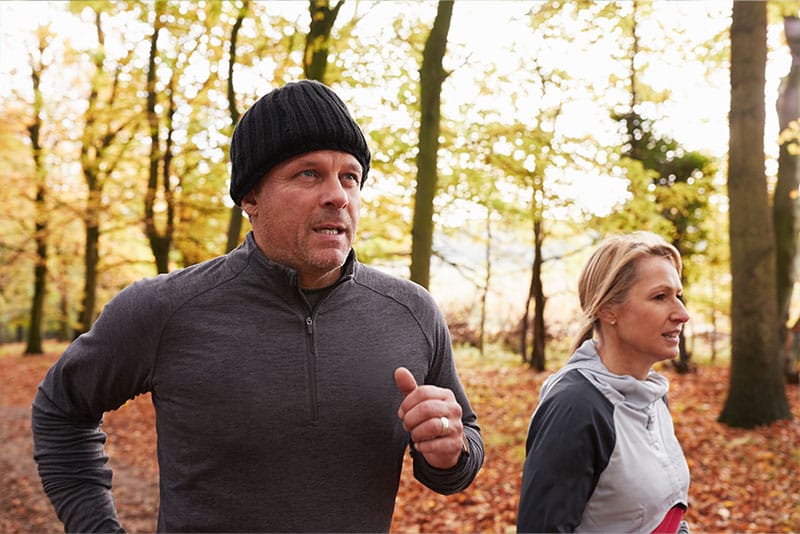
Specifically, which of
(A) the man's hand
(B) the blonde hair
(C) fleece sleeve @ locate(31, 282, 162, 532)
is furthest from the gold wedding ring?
(B) the blonde hair

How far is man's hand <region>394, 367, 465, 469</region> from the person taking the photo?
1804mm

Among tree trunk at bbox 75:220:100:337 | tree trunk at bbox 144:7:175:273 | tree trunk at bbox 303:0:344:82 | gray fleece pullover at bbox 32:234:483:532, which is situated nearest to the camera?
gray fleece pullover at bbox 32:234:483:532

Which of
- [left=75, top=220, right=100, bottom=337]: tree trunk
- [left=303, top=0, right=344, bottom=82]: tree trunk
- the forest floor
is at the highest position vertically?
[left=303, top=0, right=344, bottom=82]: tree trunk

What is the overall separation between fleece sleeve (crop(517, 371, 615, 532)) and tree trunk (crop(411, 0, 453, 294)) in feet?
17.2

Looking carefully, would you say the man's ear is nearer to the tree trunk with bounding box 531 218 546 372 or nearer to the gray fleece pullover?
the gray fleece pullover

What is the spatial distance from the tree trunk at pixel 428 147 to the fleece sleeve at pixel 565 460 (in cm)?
526

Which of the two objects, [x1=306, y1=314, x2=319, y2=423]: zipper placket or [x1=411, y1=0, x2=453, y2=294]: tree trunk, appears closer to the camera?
[x1=306, y1=314, x2=319, y2=423]: zipper placket

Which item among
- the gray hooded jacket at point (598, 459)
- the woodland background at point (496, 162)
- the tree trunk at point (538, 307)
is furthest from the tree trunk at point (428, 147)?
the tree trunk at point (538, 307)

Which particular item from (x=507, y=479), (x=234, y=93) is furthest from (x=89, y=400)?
(x=234, y=93)

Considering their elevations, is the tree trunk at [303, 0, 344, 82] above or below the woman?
above

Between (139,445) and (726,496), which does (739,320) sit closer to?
(726,496)

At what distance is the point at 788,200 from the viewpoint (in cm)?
1341

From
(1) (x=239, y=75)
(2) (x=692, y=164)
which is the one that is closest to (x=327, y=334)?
(1) (x=239, y=75)

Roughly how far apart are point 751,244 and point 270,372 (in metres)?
9.17
